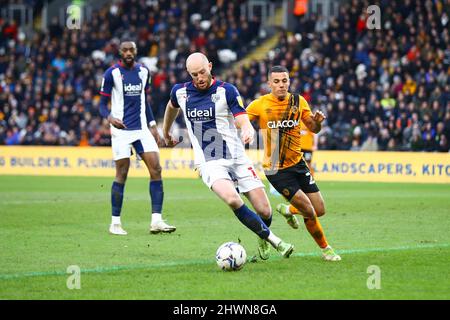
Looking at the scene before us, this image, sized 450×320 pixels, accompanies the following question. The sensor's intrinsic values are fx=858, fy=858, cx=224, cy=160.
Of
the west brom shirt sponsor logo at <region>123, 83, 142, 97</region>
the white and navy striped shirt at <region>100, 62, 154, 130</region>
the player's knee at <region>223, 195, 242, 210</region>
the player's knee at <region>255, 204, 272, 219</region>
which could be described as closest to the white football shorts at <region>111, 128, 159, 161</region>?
the white and navy striped shirt at <region>100, 62, 154, 130</region>

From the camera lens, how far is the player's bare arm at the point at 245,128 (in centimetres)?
871

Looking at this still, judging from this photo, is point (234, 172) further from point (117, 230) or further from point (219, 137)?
point (117, 230)

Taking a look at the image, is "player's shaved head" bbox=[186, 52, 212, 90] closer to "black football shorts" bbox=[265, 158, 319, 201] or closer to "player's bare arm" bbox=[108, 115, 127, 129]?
"black football shorts" bbox=[265, 158, 319, 201]

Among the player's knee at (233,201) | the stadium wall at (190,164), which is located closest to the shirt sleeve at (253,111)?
the player's knee at (233,201)

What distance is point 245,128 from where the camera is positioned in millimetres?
8898

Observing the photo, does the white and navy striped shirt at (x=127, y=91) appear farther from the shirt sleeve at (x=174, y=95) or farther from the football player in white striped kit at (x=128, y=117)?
the shirt sleeve at (x=174, y=95)

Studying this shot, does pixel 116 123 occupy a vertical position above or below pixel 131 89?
below

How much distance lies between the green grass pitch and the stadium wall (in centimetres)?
542

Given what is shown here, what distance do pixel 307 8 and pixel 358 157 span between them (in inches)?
405

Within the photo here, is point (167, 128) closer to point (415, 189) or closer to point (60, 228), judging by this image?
point (60, 228)

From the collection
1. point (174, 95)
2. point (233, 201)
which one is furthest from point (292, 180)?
point (174, 95)

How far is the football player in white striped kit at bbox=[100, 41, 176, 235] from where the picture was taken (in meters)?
12.3

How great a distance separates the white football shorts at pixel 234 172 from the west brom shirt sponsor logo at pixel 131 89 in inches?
132

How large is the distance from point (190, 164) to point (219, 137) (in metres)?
16.9
